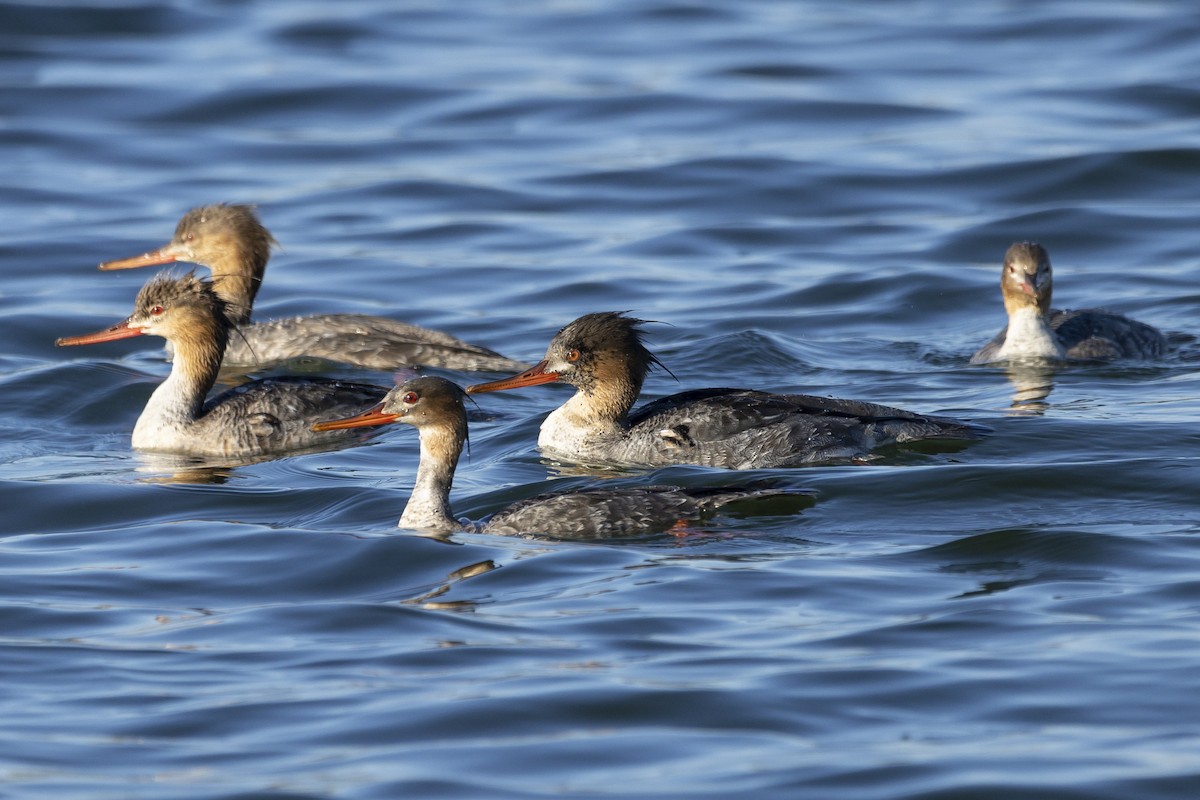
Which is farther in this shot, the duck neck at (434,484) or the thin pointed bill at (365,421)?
the thin pointed bill at (365,421)

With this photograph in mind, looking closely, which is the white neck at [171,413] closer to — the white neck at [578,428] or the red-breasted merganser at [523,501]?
the white neck at [578,428]

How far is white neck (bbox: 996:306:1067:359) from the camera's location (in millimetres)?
14562

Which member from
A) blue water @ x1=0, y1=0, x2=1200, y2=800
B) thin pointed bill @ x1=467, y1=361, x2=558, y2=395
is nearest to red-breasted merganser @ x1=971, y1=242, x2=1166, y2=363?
blue water @ x1=0, y1=0, x2=1200, y2=800

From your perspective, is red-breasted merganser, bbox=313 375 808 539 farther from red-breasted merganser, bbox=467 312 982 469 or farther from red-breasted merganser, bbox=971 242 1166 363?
red-breasted merganser, bbox=971 242 1166 363

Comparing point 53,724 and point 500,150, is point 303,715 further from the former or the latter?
point 500,150

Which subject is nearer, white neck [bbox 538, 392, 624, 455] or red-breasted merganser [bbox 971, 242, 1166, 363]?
white neck [bbox 538, 392, 624, 455]

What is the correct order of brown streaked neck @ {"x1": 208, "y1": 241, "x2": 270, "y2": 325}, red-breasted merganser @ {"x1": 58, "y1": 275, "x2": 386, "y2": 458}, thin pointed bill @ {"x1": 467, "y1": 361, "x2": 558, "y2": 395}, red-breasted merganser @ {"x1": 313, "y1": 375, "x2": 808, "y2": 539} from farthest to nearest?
brown streaked neck @ {"x1": 208, "y1": 241, "x2": 270, "y2": 325} < red-breasted merganser @ {"x1": 58, "y1": 275, "x2": 386, "y2": 458} < thin pointed bill @ {"x1": 467, "y1": 361, "x2": 558, "y2": 395} < red-breasted merganser @ {"x1": 313, "y1": 375, "x2": 808, "y2": 539}

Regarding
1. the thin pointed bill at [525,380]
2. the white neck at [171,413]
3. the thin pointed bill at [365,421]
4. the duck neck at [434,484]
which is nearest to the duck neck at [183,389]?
the white neck at [171,413]

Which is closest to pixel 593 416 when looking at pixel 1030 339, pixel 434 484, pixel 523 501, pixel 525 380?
pixel 525 380

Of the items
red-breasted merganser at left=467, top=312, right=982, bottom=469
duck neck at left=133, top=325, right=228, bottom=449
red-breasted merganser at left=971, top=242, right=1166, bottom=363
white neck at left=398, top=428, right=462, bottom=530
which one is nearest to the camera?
white neck at left=398, top=428, right=462, bottom=530

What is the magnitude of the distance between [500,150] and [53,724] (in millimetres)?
15770

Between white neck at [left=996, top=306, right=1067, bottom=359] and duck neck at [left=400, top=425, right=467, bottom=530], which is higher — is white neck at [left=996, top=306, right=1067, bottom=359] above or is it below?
above

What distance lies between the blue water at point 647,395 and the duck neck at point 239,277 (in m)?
0.78

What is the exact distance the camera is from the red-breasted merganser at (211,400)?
13070 millimetres
